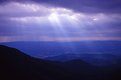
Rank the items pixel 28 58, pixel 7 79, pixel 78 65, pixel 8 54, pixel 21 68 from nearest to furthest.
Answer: pixel 7 79 → pixel 21 68 → pixel 8 54 → pixel 28 58 → pixel 78 65

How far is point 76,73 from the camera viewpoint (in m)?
112

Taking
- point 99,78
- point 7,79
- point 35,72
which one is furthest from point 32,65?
point 99,78

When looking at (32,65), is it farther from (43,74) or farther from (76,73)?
(76,73)

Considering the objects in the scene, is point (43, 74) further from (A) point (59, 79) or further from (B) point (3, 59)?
(B) point (3, 59)

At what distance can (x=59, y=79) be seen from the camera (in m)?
96.9

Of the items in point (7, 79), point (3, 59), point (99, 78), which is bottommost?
point (99, 78)

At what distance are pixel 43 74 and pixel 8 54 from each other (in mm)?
20815

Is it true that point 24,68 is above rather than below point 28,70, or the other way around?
above

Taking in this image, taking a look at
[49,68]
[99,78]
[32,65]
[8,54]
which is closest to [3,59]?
[8,54]

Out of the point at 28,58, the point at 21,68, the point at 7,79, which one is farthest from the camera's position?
the point at 28,58

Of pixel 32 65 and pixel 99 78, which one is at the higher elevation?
pixel 32 65

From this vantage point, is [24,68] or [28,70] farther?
[24,68]

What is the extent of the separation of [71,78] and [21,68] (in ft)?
81.7

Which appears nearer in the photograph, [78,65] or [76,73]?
[76,73]
